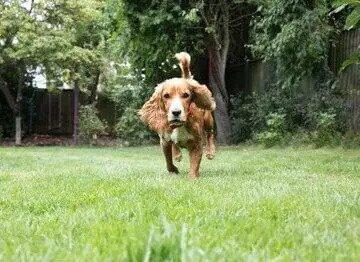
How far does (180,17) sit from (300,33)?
4.05m

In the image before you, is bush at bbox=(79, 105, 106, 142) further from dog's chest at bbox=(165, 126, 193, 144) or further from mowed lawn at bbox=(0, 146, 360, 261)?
mowed lawn at bbox=(0, 146, 360, 261)

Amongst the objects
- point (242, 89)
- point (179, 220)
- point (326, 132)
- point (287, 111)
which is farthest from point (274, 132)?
point (179, 220)

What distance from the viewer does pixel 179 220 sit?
3.41 meters

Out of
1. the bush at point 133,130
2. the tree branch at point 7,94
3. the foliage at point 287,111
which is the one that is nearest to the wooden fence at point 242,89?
the foliage at point 287,111

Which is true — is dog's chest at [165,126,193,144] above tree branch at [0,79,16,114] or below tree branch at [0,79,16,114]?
below

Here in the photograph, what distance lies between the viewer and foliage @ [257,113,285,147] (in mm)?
16203

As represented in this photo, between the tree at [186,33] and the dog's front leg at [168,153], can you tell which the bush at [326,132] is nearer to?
the tree at [186,33]

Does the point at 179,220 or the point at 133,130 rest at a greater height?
the point at 133,130

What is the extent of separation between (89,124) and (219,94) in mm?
6048

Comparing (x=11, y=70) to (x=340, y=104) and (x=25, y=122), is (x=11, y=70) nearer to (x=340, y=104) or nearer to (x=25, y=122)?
(x=25, y=122)

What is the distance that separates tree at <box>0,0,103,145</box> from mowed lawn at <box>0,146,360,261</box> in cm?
1621

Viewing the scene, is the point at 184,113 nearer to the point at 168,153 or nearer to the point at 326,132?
the point at 168,153

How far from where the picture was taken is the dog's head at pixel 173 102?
21.4ft

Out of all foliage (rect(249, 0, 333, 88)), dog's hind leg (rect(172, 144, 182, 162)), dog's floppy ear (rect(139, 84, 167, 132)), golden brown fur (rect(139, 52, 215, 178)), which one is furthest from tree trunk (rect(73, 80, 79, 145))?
dog's floppy ear (rect(139, 84, 167, 132))
